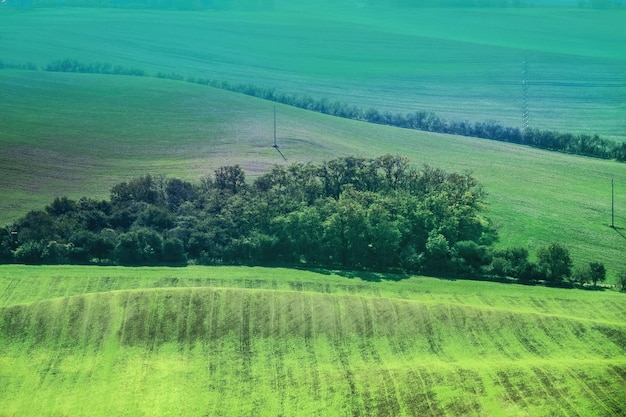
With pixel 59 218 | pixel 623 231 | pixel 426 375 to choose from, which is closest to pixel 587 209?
pixel 623 231

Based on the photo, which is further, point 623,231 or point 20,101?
point 20,101

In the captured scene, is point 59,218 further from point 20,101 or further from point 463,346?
point 20,101

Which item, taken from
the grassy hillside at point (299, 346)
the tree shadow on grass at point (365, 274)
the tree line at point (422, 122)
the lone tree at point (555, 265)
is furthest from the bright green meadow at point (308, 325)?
the tree line at point (422, 122)

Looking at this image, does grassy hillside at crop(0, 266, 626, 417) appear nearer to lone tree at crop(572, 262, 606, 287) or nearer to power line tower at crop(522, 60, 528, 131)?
lone tree at crop(572, 262, 606, 287)

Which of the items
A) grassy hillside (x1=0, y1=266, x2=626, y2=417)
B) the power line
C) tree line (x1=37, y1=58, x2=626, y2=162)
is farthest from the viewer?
the power line

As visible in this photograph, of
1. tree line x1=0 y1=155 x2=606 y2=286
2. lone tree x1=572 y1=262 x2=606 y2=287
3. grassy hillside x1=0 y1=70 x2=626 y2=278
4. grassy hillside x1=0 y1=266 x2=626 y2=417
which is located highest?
grassy hillside x1=0 y1=70 x2=626 y2=278

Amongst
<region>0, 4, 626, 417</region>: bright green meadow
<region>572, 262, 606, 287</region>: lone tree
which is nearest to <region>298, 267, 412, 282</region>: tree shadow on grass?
<region>0, 4, 626, 417</region>: bright green meadow
